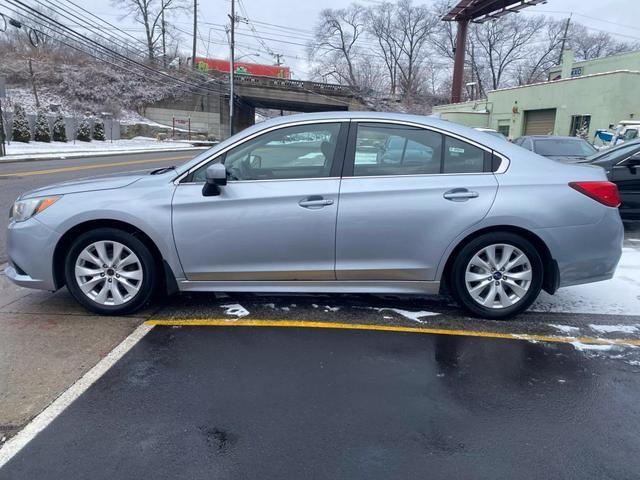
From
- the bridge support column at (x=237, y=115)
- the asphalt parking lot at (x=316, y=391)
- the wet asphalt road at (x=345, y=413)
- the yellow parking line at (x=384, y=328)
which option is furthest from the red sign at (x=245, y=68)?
the wet asphalt road at (x=345, y=413)

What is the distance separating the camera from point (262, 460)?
2.39 metres

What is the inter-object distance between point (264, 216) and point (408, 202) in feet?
3.71

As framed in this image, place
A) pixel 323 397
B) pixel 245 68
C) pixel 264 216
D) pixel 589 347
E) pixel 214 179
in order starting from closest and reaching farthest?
1. pixel 323 397
2. pixel 589 347
3. pixel 214 179
4. pixel 264 216
5. pixel 245 68

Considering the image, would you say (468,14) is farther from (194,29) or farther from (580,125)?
(194,29)

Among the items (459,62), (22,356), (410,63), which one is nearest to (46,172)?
(22,356)

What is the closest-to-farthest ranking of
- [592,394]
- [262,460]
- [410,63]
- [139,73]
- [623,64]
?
[262,460]
[592,394]
[623,64]
[139,73]
[410,63]

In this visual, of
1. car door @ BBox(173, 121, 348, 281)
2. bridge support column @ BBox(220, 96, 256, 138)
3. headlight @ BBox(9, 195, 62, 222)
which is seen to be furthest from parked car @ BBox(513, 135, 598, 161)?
bridge support column @ BBox(220, 96, 256, 138)

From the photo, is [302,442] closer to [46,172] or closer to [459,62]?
[46,172]

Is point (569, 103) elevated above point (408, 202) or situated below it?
above

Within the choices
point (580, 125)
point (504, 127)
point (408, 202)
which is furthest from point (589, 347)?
point (504, 127)

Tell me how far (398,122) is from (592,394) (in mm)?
2415

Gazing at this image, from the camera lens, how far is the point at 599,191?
3.96 metres

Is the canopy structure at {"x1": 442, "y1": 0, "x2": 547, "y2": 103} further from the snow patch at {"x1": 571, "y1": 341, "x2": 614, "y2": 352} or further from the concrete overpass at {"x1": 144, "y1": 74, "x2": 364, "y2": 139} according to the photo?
the snow patch at {"x1": 571, "y1": 341, "x2": 614, "y2": 352}

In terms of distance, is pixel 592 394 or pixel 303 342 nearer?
pixel 592 394
